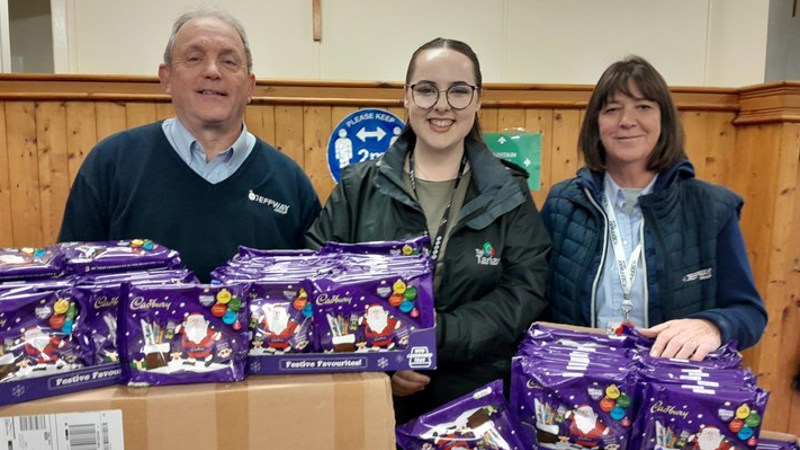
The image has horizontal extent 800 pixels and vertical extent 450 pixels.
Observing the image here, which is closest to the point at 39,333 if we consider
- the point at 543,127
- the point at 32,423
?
the point at 32,423

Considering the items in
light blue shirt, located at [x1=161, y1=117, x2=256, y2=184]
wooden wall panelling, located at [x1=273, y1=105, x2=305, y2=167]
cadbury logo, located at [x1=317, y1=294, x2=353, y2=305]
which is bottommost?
cadbury logo, located at [x1=317, y1=294, x2=353, y2=305]

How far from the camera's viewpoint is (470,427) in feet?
3.61

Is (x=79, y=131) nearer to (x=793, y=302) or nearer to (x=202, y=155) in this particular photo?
(x=202, y=155)

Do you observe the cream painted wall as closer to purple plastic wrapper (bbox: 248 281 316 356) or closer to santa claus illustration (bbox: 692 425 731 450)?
purple plastic wrapper (bbox: 248 281 316 356)

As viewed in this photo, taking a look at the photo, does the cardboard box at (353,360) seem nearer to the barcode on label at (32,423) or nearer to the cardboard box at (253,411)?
the cardboard box at (253,411)

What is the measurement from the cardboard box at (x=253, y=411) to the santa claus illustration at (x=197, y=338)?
1.9 inches

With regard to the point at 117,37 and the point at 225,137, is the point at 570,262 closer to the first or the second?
the point at 225,137

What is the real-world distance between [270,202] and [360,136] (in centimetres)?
132

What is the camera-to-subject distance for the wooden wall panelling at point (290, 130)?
9.47ft

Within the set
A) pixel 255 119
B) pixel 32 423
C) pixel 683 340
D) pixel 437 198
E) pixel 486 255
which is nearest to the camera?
pixel 32 423

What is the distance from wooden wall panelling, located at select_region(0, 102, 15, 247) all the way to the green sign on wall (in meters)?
2.40

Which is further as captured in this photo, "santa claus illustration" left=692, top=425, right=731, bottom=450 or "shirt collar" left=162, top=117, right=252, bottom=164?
"shirt collar" left=162, top=117, right=252, bottom=164

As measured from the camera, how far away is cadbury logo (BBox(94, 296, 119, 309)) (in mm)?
929

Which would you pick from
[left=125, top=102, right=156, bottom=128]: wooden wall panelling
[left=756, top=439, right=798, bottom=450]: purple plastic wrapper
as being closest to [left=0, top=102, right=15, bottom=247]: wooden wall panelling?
[left=125, top=102, right=156, bottom=128]: wooden wall panelling
